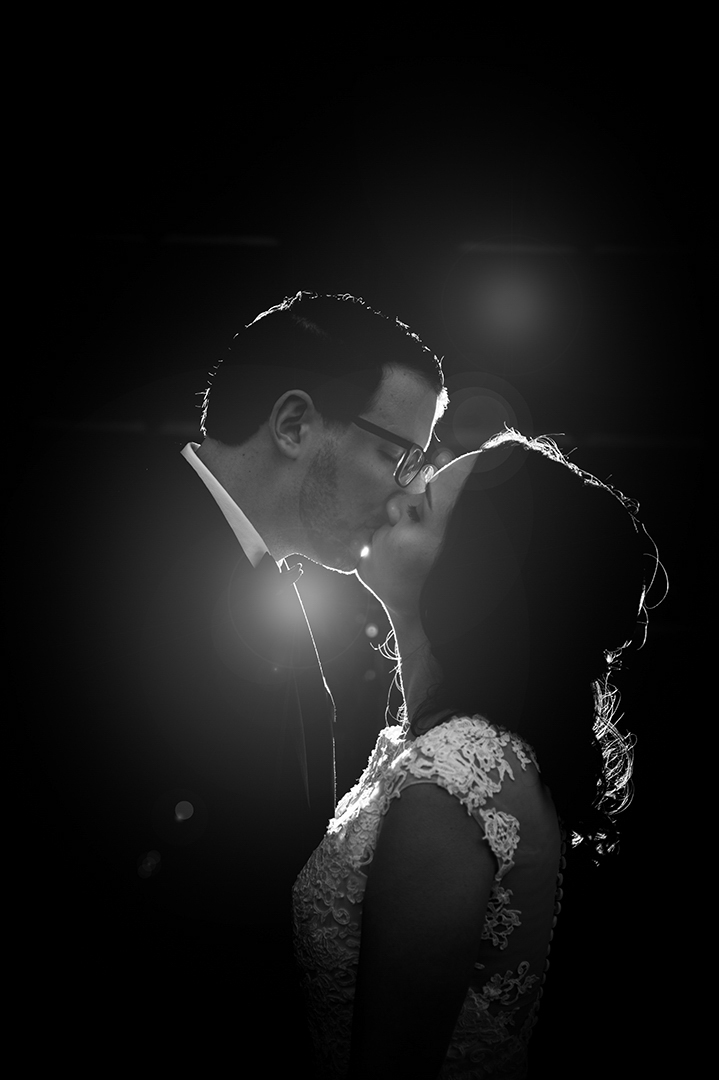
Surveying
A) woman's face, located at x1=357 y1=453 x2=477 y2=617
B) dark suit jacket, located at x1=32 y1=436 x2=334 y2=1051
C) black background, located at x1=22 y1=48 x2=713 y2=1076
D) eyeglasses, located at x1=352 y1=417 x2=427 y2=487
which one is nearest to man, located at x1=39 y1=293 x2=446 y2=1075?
dark suit jacket, located at x1=32 y1=436 x2=334 y2=1051

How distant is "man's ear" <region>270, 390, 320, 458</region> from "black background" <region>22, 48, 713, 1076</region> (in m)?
0.86

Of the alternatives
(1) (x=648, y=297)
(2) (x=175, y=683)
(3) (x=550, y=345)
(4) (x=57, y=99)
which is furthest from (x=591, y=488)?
(4) (x=57, y=99)

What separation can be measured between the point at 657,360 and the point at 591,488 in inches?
59.1

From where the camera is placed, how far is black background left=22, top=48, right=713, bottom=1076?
82.6 inches

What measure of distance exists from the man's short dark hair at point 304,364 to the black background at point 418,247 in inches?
31.3

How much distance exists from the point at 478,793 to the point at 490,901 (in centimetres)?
20

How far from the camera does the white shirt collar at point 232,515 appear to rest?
1.10 m

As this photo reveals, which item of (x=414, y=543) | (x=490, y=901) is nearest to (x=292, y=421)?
(x=414, y=543)

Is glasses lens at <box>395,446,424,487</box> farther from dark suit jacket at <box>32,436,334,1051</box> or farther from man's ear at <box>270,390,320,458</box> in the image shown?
dark suit jacket at <box>32,436,334,1051</box>

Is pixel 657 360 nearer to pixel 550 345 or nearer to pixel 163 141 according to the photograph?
pixel 550 345

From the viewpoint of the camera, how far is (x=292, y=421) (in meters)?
1.43

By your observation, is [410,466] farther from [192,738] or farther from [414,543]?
[192,738]

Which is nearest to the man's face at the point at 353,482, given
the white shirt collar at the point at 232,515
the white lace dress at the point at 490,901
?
the white shirt collar at the point at 232,515

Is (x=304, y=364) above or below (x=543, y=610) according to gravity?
above
